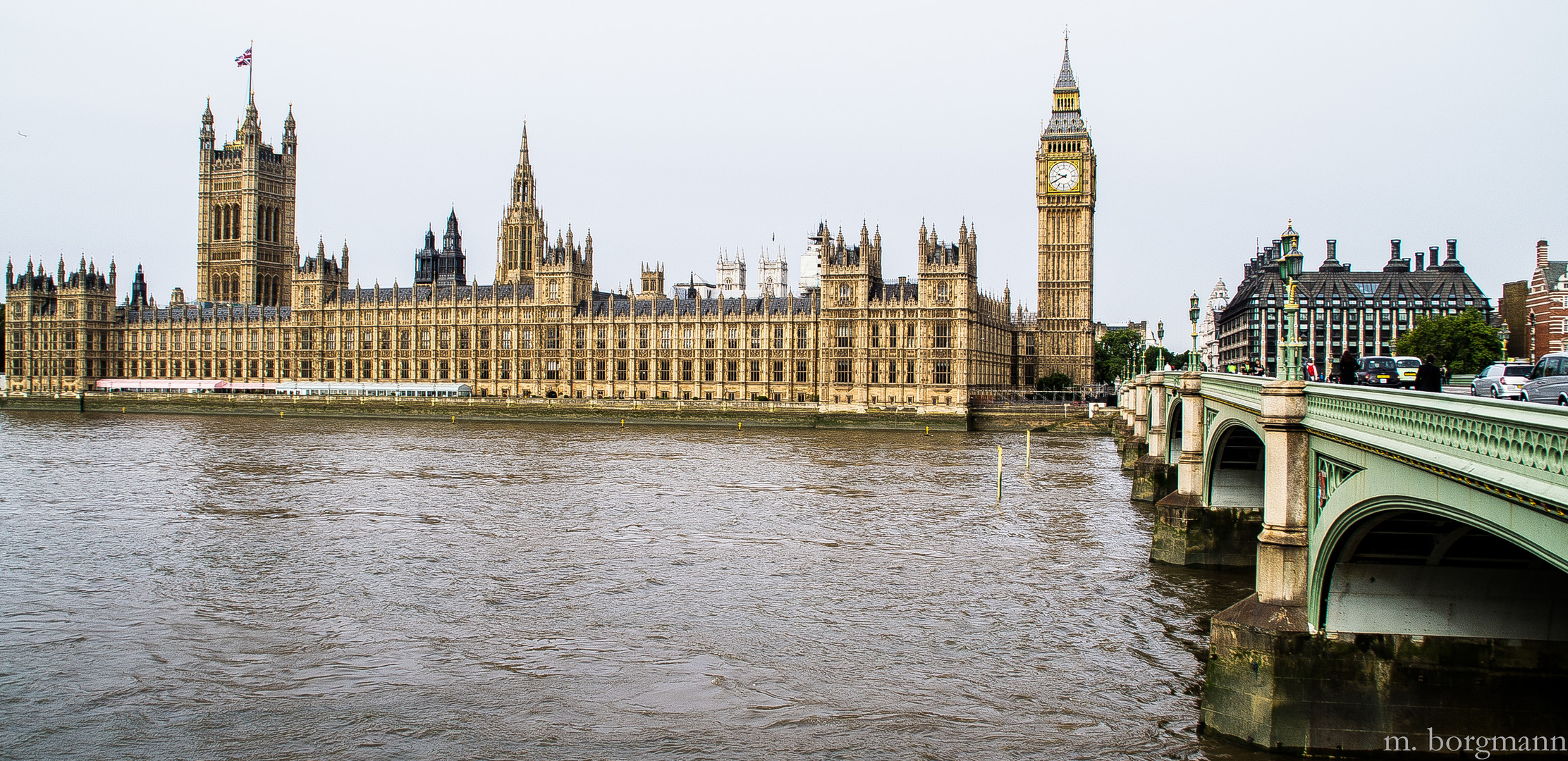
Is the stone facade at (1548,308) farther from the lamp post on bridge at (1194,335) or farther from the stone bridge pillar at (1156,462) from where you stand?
the lamp post on bridge at (1194,335)

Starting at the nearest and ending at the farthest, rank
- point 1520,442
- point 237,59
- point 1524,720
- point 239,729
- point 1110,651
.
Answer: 1. point 1520,442
2. point 1524,720
3. point 239,729
4. point 1110,651
5. point 237,59

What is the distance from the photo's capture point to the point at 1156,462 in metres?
38.9

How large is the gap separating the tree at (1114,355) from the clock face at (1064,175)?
22.9 metres

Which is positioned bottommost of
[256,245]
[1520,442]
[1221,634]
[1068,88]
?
[1221,634]

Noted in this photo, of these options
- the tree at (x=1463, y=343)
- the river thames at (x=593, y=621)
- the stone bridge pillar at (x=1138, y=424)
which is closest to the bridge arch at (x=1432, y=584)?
the river thames at (x=593, y=621)

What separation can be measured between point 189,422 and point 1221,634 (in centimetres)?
8757

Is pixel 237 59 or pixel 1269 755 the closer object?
pixel 1269 755

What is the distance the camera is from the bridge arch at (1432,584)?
1371 centimetres

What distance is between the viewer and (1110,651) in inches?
806

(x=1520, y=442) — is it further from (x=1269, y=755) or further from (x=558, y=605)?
(x=558, y=605)

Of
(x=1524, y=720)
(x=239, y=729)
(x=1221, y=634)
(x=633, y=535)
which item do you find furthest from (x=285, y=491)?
(x=1524, y=720)

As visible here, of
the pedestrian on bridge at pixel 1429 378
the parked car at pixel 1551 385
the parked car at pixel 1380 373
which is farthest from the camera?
the parked car at pixel 1380 373

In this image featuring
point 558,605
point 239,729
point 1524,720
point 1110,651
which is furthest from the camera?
point 558,605

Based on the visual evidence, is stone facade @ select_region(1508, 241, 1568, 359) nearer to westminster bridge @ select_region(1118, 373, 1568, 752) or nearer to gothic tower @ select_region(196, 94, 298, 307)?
westminster bridge @ select_region(1118, 373, 1568, 752)
